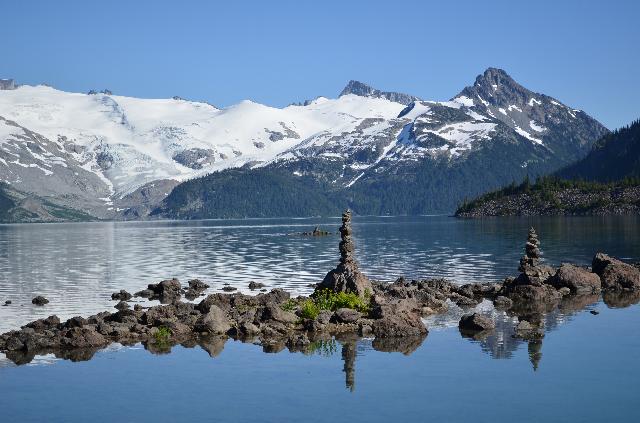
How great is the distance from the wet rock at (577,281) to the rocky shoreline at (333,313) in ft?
0.36

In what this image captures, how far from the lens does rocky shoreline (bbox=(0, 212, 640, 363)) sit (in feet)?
214

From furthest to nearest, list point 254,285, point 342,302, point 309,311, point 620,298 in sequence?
point 254,285
point 620,298
point 342,302
point 309,311

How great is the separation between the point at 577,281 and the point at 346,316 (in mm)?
33091

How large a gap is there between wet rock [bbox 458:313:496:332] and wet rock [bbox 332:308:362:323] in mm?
8937

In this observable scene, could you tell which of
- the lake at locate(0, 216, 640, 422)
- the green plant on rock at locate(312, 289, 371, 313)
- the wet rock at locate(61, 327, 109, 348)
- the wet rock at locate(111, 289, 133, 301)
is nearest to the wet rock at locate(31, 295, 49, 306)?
the lake at locate(0, 216, 640, 422)

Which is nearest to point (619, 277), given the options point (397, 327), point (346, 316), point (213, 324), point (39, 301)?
point (346, 316)

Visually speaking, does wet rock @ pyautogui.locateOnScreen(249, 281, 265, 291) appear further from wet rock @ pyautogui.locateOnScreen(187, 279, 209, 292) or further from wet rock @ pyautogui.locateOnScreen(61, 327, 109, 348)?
wet rock @ pyautogui.locateOnScreen(61, 327, 109, 348)

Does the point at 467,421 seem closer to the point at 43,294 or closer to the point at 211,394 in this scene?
the point at 211,394

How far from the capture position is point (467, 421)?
4247cm

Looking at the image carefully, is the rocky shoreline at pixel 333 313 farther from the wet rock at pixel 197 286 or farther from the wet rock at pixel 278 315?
the wet rock at pixel 197 286

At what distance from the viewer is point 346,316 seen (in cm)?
7150

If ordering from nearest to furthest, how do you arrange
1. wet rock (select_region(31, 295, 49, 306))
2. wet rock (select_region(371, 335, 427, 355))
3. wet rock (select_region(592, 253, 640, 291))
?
wet rock (select_region(371, 335, 427, 355)), wet rock (select_region(31, 295, 49, 306)), wet rock (select_region(592, 253, 640, 291))

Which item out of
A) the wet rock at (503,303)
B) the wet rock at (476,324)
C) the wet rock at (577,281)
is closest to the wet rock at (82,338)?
the wet rock at (476,324)

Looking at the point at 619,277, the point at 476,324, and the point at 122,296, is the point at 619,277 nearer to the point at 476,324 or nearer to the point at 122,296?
the point at 476,324
